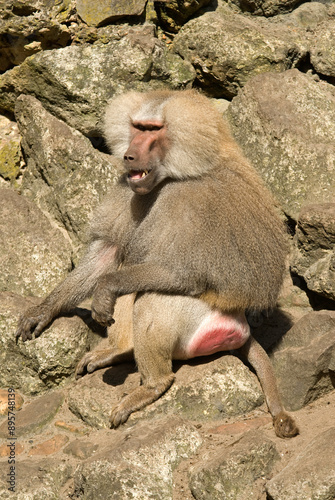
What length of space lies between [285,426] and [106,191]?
1.91 m

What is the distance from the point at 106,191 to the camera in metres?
4.12

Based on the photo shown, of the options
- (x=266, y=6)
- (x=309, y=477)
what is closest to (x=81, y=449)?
(x=309, y=477)

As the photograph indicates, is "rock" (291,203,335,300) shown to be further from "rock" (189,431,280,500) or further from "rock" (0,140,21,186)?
"rock" (0,140,21,186)

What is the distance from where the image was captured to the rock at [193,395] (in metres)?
3.18

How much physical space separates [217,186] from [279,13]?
81.9 inches

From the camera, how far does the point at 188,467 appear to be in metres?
2.89

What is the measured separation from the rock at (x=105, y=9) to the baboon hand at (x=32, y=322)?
6.57 feet

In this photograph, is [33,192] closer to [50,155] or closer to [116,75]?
[50,155]

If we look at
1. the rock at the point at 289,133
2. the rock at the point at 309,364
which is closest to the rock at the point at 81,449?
the rock at the point at 309,364

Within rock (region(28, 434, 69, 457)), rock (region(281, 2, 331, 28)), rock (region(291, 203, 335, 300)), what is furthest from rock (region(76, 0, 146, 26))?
rock (region(28, 434, 69, 457))

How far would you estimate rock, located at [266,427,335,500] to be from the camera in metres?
2.46

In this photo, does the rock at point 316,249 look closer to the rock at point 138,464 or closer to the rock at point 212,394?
the rock at point 212,394

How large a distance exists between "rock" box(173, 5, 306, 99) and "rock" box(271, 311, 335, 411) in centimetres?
180

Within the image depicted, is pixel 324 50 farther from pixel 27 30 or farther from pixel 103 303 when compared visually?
pixel 103 303
